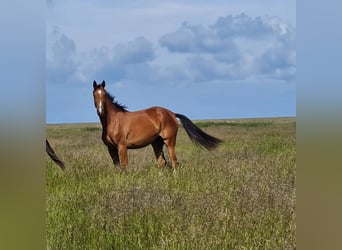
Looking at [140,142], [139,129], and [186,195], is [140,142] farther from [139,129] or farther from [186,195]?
[186,195]

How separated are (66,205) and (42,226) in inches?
10.9

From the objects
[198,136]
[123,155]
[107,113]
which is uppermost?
[107,113]

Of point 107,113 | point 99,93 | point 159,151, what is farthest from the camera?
point 159,151

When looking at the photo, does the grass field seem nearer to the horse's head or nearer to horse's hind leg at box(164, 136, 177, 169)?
horse's hind leg at box(164, 136, 177, 169)

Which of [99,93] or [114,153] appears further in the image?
[114,153]

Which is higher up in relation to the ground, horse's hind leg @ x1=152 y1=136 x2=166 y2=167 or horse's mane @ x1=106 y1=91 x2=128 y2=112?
horse's mane @ x1=106 y1=91 x2=128 y2=112

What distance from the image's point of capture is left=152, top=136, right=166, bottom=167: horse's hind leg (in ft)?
9.71

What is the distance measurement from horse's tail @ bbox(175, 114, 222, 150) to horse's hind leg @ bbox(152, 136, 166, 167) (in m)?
0.21

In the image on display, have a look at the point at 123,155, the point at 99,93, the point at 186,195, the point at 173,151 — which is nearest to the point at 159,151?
the point at 173,151

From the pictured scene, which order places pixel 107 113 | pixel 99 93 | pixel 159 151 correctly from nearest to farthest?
pixel 99 93, pixel 107 113, pixel 159 151

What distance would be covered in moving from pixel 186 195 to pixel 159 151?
33cm

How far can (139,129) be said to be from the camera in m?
3.04

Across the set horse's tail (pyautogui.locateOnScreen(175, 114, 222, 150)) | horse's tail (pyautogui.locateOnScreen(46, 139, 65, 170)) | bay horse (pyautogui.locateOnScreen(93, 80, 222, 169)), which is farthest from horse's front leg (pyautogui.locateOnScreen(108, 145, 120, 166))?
horse's tail (pyautogui.locateOnScreen(175, 114, 222, 150))

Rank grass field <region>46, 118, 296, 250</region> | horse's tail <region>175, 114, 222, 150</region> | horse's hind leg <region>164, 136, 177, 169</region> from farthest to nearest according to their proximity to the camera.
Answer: horse's hind leg <region>164, 136, 177, 169</region>, horse's tail <region>175, 114, 222, 150</region>, grass field <region>46, 118, 296, 250</region>
